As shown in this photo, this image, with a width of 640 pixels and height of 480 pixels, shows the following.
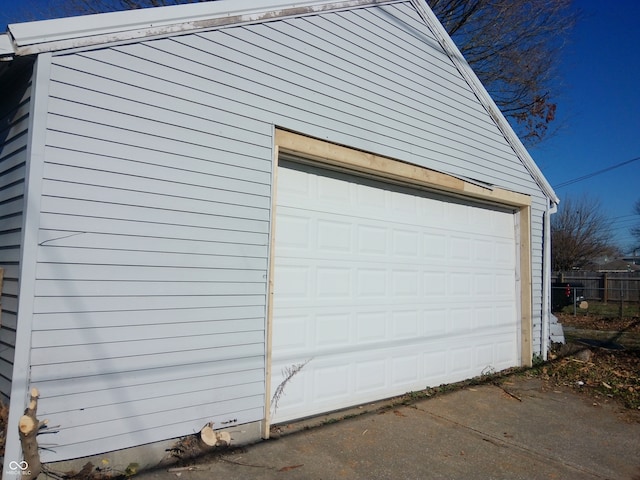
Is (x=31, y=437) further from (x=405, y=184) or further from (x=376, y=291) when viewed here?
(x=405, y=184)

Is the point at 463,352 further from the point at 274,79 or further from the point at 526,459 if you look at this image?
the point at 274,79

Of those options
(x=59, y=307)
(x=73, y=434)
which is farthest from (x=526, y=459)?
(x=59, y=307)

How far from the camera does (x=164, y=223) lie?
375 centimetres

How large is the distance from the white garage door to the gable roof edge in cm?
123

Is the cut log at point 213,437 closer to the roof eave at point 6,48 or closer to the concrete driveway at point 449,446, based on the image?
the concrete driveway at point 449,446

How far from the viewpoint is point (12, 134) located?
357 cm

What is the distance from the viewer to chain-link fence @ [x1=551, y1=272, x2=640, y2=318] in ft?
58.9

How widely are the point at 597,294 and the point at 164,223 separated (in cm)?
2365

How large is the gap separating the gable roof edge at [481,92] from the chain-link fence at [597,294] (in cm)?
1049

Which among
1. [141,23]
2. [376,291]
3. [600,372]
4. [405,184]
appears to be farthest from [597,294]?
[141,23]

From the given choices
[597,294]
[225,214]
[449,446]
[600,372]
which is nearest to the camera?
[225,214]

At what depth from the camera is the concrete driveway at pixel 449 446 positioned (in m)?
3.76

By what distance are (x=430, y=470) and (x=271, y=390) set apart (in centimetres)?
161

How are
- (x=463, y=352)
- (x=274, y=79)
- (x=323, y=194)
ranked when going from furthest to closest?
(x=463, y=352)
(x=323, y=194)
(x=274, y=79)
